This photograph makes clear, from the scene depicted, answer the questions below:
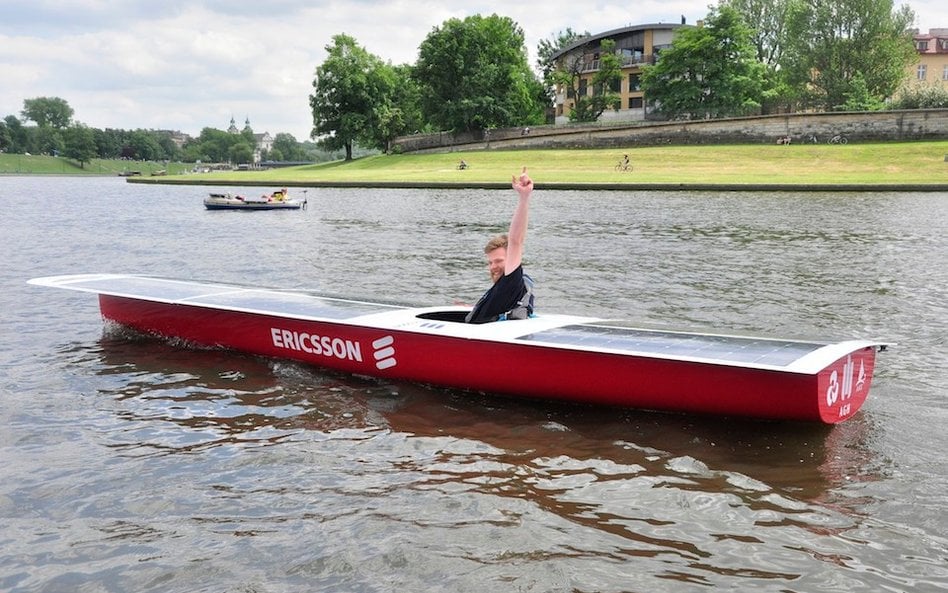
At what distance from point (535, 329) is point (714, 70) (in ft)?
214

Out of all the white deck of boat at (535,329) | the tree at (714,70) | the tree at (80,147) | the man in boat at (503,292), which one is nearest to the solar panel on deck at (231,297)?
the white deck of boat at (535,329)

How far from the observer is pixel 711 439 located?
5898mm

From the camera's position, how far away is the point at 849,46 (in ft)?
231

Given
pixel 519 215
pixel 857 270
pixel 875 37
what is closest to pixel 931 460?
pixel 519 215

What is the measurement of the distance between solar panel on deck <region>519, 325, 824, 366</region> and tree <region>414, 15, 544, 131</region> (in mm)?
72763

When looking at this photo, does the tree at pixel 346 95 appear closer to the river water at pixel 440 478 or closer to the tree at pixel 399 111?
the tree at pixel 399 111

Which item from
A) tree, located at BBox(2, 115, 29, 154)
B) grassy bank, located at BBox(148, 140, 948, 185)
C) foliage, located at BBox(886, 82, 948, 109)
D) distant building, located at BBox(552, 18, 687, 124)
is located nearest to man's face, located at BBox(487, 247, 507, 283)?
grassy bank, located at BBox(148, 140, 948, 185)

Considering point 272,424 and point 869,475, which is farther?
point 272,424

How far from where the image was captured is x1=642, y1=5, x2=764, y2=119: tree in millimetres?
65625

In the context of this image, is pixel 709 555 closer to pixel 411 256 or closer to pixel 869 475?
pixel 869 475

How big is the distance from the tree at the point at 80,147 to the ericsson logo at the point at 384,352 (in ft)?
515

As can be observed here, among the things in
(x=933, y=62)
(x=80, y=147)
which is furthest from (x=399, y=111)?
(x=80, y=147)

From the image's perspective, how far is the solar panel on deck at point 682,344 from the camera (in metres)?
5.82

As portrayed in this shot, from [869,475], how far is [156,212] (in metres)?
32.2
